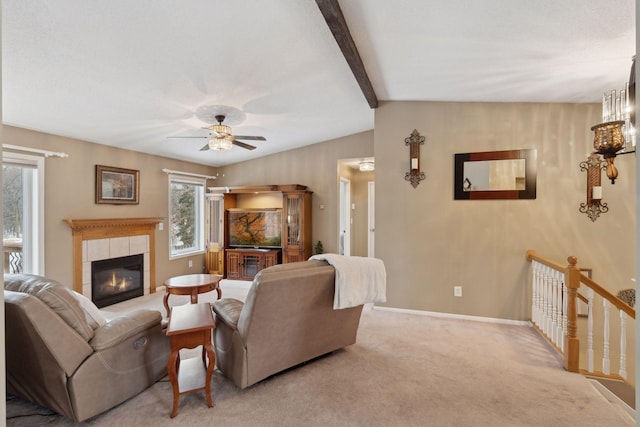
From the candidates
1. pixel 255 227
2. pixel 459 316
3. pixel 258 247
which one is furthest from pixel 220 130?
pixel 459 316

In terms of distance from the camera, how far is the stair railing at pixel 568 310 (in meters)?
2.67

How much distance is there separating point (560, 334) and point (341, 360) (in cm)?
210

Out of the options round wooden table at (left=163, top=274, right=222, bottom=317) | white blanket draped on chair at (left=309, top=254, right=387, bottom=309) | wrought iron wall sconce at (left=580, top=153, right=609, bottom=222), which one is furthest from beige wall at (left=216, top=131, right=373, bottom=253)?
white blanket draped on chair at (left=309, top=254, right=387, bottom=309)

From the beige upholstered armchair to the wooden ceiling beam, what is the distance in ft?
8.35

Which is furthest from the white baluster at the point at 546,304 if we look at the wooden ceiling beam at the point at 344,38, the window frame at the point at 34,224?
the window frame at the point at 34,224

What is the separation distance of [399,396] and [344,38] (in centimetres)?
275

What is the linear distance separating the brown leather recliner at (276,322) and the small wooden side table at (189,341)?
21 centimetres

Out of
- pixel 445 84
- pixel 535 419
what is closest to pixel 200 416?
pixel 535 419

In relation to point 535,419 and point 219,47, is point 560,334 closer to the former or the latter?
point 535,419

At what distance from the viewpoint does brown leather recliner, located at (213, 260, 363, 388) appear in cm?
224

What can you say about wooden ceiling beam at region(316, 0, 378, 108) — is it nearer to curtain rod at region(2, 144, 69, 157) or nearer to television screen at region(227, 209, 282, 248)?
television screen at region(227, 209, 282, 248)

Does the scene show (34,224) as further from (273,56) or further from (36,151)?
(273,56)

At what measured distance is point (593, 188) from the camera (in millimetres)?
3582

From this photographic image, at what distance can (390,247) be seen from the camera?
4.25m
